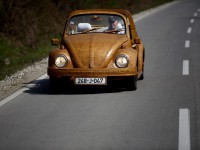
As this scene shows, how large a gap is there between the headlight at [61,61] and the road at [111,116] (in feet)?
1.84

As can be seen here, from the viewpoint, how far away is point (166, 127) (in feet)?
24.3

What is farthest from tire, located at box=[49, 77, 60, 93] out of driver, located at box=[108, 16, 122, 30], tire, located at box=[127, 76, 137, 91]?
driver, located at box=[108, 16, 122, 30]

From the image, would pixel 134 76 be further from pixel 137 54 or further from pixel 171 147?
pixel 171 147

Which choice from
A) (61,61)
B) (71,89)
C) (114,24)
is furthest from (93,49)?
(114,24)

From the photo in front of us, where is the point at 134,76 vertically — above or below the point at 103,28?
below

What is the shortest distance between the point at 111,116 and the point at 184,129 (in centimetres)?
134

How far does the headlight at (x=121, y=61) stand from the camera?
9891 millimetres

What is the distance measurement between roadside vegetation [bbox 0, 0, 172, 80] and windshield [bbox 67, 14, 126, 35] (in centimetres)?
249

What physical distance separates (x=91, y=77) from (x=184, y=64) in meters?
4.59

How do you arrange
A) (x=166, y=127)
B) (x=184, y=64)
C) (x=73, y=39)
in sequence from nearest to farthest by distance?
(x=166, y=127) < (x=73, y=39) < (x=184, y=64)

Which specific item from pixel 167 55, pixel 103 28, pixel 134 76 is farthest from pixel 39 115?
pixel 167 55

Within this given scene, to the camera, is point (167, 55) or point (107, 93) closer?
point (107, 93)

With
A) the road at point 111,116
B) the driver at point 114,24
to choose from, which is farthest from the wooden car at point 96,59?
the road at point 111,116

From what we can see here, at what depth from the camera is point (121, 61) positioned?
9906 mm
